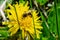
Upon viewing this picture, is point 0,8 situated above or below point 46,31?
above

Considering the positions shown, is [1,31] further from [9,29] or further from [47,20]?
[47,20]

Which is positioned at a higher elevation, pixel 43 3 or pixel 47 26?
pixel 43 3

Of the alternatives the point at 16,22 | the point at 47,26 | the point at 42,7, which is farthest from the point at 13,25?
the point at 42,7

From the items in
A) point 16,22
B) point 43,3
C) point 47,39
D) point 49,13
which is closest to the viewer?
point 16,22

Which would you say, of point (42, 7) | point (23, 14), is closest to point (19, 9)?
point (23, 14)

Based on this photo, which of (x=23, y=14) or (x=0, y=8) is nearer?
(x=23, y=14)

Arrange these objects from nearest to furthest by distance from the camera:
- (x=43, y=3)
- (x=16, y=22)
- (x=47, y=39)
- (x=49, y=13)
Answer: (x=16, y=22), (x=47, y=39), (x=49, y=13), (x=43, y=3)

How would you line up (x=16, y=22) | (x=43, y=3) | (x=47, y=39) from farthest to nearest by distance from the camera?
(x=43, y=3), (x=47, y=39), (x=16, y=22)

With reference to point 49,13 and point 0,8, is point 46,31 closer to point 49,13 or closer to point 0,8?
point 49,13

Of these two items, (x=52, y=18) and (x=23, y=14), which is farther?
(x=52, y=18)
